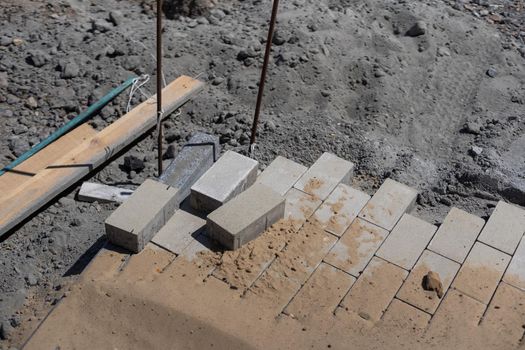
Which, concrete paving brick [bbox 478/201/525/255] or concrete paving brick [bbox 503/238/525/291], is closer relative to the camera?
concrete paving brick [bbox 503/238/525/291]

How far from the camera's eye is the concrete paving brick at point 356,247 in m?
4.86

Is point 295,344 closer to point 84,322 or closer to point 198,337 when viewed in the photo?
point 198,337

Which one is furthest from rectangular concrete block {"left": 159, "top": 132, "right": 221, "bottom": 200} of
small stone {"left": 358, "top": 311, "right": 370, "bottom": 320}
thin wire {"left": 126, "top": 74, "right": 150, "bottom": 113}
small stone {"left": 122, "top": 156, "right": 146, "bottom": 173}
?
small stone {"left": 358, "top": 311, "right": 370, "bottom": 320}

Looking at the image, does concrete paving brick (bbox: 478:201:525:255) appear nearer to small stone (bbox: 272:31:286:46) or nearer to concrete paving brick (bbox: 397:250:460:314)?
concrete paving brick (bbox: 397:250:460:314)

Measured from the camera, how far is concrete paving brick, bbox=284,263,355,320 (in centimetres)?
452

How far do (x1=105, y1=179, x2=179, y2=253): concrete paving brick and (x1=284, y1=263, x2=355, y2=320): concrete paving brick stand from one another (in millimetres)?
1133

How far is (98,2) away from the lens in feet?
27.3

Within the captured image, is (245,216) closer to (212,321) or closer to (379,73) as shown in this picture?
(212,321)

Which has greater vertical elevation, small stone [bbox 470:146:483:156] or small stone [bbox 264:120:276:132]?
small stone [bbox 470:146:483:156]

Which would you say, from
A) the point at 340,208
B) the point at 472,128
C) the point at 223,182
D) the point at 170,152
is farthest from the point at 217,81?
the point at 472,128

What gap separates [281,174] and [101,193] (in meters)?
1.53

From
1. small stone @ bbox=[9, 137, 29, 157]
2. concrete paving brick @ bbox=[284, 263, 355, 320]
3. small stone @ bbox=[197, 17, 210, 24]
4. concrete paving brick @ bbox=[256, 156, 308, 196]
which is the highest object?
concrete paving brick @ bbox=[256, 156, 308, 196]

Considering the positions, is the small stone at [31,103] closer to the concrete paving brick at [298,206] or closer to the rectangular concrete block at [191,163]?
the rectangular concrete block at [191,163]

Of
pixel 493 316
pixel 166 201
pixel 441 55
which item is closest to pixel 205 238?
pixel 166 201
